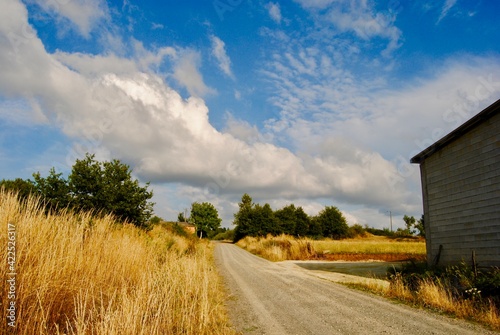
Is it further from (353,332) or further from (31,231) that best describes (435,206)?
(31,231)

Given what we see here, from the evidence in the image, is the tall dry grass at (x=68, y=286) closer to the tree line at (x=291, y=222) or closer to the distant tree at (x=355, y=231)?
the tree line at (x=291, y=222)

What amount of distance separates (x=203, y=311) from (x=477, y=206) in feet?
36.9

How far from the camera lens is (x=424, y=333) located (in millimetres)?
6652

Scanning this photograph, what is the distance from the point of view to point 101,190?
2370cm

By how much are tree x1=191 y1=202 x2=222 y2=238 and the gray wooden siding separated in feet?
270

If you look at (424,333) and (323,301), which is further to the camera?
(323,301)

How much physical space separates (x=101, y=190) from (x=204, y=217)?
72876 mm

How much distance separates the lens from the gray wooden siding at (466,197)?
1159 cm

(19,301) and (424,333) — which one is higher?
(19,301)

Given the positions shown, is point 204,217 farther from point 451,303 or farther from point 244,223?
point 451,303

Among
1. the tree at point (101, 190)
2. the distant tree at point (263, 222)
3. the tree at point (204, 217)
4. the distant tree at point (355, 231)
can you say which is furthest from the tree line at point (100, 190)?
the tree at point (204, 217)

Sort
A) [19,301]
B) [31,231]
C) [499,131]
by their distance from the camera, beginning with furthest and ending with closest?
[499,131]
[31,231]
[19,301]

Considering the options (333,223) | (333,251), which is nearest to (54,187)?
(333,251)

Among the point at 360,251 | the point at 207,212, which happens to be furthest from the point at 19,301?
the point at 207,212
